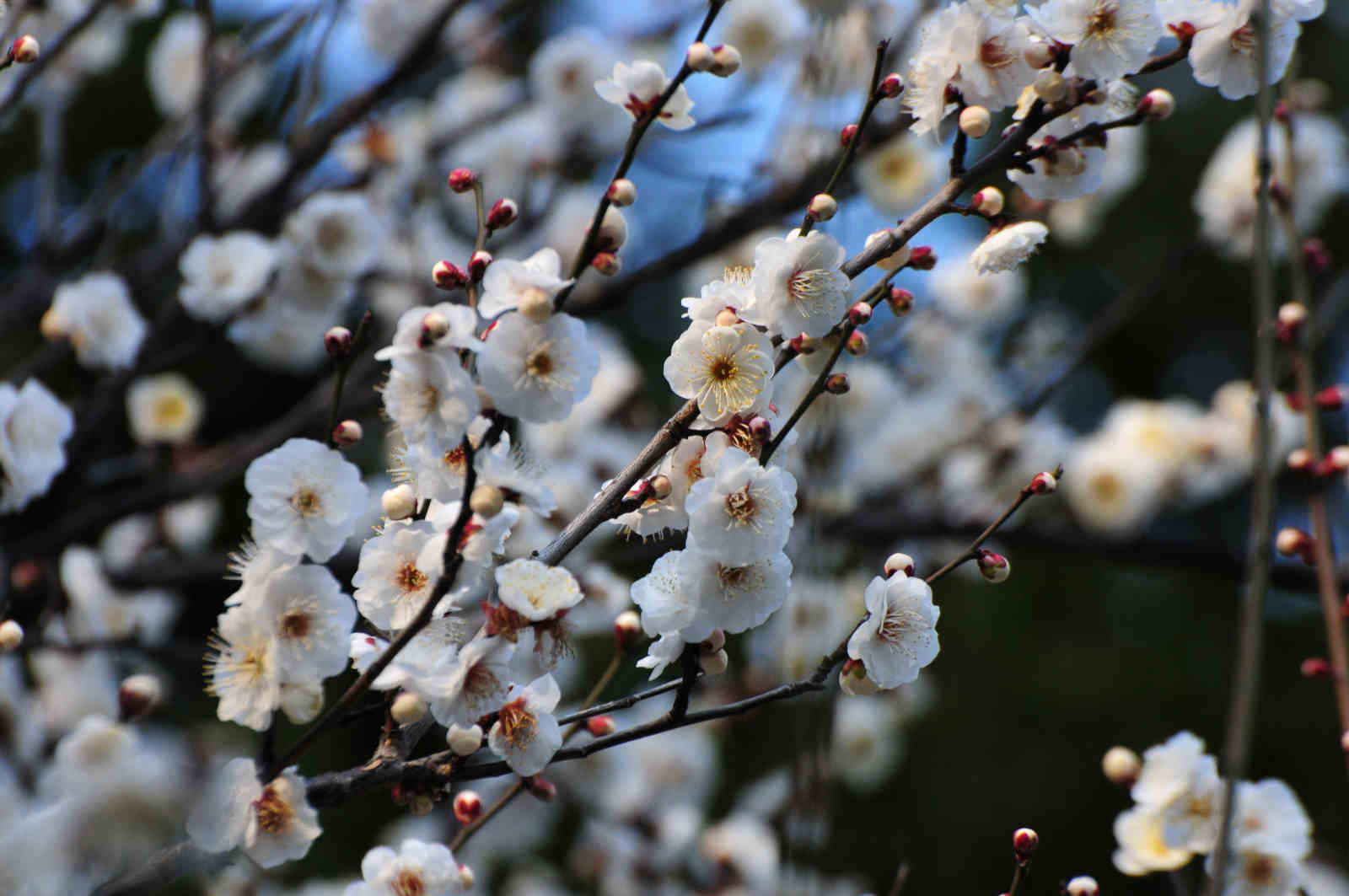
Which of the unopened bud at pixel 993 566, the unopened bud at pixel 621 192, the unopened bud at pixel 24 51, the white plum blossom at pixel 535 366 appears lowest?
the unopened bud at pixel 993 566

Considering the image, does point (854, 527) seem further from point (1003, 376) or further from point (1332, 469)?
point (1332, 469)

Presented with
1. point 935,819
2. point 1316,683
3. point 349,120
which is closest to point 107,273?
point 349,120

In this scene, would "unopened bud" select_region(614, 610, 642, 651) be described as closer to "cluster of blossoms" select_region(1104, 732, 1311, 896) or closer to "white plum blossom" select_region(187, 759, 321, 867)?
"white plum blossom" select_region(187, 759, 321, 867)

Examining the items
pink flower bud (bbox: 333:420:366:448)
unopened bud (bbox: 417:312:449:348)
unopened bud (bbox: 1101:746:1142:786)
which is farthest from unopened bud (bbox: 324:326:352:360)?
unopened bud (bbox: 1101:746:1142:786)

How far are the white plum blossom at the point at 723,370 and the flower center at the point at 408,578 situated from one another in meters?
0.30

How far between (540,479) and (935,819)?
3920 mm

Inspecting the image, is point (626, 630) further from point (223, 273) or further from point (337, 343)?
point (223, 273)

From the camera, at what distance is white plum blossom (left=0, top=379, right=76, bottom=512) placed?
5.49 feet

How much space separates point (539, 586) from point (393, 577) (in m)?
0.18

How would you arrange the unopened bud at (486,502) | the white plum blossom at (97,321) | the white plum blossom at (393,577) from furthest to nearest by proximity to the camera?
the white plum blossom at (97,321)
the white plum blossom at (393,577)
the unopened bud at (486,502)

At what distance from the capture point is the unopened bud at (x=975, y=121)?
120 cm

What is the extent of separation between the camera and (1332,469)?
151 centimetres

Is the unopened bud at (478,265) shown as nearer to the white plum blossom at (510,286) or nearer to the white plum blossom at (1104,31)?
the white plum blossom at (510,286)

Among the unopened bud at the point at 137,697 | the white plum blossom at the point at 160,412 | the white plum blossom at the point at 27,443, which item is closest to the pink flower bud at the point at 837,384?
the unopened bud at the point at 137,697
